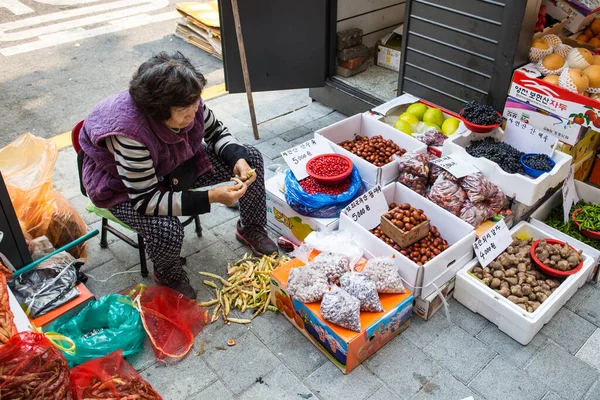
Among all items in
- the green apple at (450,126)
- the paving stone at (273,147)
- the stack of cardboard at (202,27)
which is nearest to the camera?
the green apple at (450,126)

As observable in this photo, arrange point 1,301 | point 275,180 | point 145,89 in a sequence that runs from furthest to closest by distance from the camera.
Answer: point 275,180 → point 145,89 → point 1,301

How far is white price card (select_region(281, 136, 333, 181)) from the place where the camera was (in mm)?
3736

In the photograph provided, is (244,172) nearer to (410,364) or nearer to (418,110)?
(410,364)

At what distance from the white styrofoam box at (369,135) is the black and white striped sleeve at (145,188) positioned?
122cm

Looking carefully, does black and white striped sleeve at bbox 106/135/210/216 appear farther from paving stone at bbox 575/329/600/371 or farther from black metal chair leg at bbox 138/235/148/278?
paving stone at bbox 575/329/600/371

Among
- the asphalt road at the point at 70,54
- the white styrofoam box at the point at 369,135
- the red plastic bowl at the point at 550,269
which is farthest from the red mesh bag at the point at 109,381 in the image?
the asphalt road at the point at 70,54

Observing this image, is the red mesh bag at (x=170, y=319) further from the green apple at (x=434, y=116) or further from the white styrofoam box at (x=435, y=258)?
the green apple at (x=434, y=116)

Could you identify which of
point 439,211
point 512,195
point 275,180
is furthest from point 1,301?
point 512,195

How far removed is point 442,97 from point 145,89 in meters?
2.74

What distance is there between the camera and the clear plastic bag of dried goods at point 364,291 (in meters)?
2.95

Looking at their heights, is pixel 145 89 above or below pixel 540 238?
above

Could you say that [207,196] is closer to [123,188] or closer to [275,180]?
[123,188]

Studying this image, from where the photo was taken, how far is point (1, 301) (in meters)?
2.41

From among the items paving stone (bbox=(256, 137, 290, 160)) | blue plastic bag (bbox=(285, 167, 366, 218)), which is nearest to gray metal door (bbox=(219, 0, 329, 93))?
paving stone (bbox=(256, 137, 290, 160))
